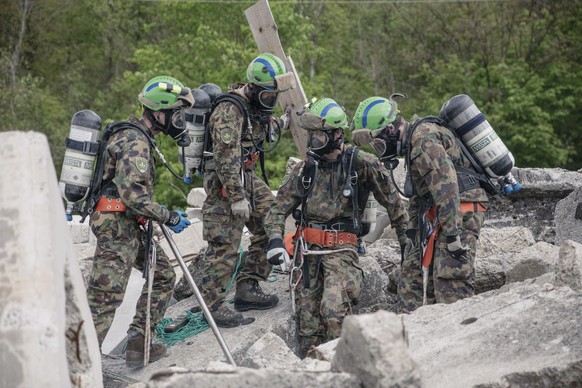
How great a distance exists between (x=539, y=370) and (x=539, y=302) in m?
0.90

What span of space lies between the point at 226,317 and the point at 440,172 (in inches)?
101

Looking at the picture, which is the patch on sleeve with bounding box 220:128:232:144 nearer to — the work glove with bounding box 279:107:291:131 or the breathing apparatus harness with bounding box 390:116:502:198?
the work glove with bounding box 279:107:291:131

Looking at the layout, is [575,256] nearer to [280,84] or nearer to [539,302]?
[539,302]

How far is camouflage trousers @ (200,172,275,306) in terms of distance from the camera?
8.74 m

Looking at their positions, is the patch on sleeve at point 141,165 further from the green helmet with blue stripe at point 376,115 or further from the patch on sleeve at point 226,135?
the green helmet with blue stripe at point 376,115

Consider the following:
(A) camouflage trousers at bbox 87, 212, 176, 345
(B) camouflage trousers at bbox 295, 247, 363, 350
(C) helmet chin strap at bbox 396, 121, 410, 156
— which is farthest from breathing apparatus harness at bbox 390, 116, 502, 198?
(A) camouflage trousers at bbox 87, 212, 176, 345

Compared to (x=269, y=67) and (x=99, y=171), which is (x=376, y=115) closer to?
(x=269, y=67)

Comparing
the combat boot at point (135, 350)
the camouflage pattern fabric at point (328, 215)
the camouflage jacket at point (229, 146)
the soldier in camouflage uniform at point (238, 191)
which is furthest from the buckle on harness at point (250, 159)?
the combat boot at point (135, 350)

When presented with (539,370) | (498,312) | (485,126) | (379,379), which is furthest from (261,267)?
(379,379)

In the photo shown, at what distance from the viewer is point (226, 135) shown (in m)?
8.60

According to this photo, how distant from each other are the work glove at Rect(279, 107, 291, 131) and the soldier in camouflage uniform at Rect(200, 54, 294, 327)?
0.52 metres

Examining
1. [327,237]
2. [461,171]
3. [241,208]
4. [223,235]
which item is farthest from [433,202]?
[223,235]

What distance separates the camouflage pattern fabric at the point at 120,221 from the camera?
7629mm

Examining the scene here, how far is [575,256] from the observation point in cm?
636
